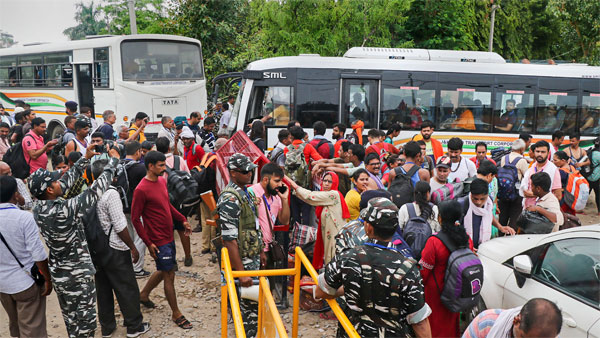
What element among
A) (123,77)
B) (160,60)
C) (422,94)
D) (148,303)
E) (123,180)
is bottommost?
(148,303)

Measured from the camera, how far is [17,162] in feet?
24.0

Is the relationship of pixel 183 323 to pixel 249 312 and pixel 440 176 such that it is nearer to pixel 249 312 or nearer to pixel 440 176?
pixel 249 312

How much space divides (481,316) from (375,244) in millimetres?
723

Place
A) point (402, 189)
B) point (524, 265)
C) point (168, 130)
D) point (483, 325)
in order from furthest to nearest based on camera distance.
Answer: point (168, 130) < point (402, 189) < point (524, 265) < point (483, 325)

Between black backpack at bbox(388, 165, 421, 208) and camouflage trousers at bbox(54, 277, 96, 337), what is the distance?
334cm

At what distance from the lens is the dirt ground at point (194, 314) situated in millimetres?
5180

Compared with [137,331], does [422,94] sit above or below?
above

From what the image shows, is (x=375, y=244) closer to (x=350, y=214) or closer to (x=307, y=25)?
(x=350, y=214)

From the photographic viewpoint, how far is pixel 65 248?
13.6 ft

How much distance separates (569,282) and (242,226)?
9.12 ft

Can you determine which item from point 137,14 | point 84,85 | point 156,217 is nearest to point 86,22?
point 137,14

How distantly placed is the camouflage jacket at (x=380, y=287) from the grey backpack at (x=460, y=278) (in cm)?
88

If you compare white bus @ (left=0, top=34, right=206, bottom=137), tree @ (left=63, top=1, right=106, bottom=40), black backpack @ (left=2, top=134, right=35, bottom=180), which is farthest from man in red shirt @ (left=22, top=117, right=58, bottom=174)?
tree @ (left=63, top=1, right=106, bottom=40)

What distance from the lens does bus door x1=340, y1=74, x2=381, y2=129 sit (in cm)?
1105
